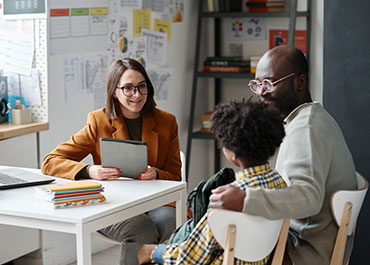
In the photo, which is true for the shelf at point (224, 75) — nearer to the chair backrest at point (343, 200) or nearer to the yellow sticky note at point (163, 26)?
the yellow sticky note at point (163, 26)

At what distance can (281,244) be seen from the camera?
75.9 inches

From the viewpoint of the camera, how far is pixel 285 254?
2.15m

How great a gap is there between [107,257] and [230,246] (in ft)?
7.09

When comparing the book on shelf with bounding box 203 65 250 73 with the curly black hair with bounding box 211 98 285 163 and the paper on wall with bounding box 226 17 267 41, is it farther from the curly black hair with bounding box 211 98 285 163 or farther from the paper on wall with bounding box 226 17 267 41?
the curly black hair with bounding box 211 98 285 163

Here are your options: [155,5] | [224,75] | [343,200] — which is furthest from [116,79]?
[224,75]

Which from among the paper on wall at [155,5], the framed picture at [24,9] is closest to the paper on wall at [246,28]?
the paper on wall at [155,5]

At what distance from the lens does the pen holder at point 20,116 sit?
336 cm

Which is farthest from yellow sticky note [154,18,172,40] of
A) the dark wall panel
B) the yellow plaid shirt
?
the yellow plaid shirt

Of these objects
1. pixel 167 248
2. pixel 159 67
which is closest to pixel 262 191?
pixel 167 248

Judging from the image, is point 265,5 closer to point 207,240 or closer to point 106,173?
point 106,173

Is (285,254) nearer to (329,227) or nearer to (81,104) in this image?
(329,227)

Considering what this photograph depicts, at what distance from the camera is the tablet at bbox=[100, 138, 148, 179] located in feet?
8.23

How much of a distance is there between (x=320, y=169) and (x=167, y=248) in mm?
529

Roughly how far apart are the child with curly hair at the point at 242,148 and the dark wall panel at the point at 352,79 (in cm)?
98
